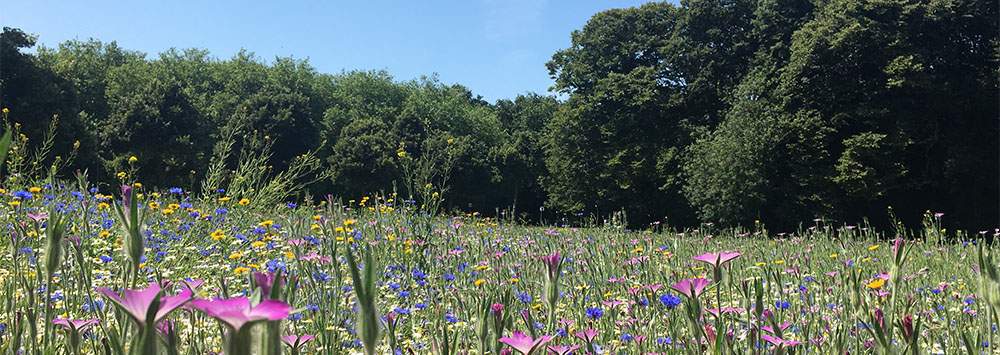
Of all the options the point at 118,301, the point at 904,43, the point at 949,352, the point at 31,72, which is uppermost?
the point at 31,72

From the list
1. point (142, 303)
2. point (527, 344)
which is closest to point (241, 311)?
point (142, 303)

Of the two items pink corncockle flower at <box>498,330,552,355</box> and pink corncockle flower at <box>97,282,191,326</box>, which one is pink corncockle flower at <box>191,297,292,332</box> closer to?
pink corncockle flower at <box>97,282,191,326</box>

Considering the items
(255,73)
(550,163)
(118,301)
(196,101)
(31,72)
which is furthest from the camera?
(255,73)

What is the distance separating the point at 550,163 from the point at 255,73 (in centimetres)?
1809

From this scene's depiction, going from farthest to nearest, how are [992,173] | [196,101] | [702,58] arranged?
1. [196,101]
2. [702,58]
3. [992,173]

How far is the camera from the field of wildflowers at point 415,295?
699 millimetres

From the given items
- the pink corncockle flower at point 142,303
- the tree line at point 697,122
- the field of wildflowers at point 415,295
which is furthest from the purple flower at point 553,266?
the tree line at point 697,122

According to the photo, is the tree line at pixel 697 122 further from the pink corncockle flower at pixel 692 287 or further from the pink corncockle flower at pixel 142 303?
the pink corncockle flower at pixel 142 303

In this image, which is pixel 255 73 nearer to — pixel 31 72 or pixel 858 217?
pixel 31 72

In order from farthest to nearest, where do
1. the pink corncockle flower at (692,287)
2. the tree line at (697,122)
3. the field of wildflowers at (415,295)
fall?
the tree line at (697,122) → the pink corncockle flower at (692,287) → the field of wildflowers at (415,295)

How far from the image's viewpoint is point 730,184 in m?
15.6

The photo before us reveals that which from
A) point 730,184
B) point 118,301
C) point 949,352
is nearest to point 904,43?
point 730,184

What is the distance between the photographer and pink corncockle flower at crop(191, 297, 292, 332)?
364 mm

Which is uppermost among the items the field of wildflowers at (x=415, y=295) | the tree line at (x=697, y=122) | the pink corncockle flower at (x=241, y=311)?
the tree line at (x=697, y=122)
